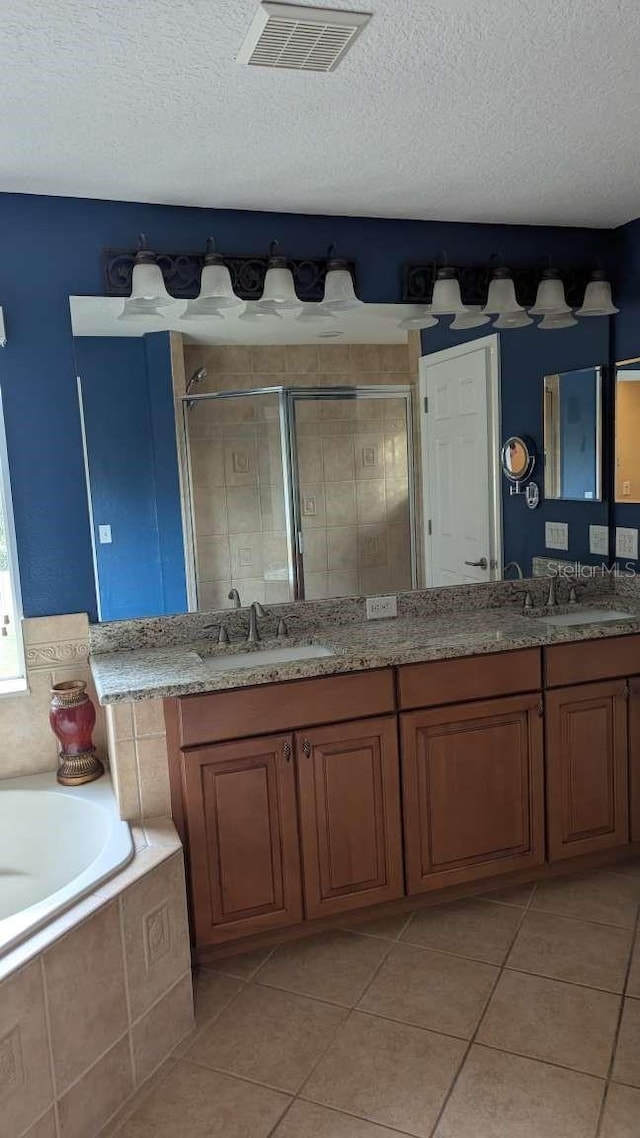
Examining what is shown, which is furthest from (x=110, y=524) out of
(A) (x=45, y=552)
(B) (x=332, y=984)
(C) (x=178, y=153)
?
(B) (x=332, y=984)

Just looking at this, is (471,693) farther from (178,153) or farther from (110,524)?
(178,153)

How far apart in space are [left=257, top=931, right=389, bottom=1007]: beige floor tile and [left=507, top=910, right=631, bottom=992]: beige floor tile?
0.42m

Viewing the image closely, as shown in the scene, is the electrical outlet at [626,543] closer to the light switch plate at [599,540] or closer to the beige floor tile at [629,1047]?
the light switch plate at [599,540]

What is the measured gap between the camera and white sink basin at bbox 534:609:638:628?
2.95m

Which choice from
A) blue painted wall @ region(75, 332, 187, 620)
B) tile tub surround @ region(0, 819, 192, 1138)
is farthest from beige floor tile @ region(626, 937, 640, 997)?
blue painted wall @ region(75, 332, 187, 620)

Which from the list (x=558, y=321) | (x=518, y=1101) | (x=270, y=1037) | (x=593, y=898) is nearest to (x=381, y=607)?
(x=593, y=898)

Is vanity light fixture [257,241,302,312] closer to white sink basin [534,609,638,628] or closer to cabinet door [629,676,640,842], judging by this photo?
white sink basin [534,609,638,628]

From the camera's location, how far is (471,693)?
266 centimetres

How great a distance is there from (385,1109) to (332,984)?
48cm

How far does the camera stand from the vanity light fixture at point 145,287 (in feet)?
8.61

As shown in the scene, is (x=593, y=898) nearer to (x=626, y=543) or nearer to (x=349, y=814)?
(x=349, y=814)

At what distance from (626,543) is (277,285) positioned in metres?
1.66

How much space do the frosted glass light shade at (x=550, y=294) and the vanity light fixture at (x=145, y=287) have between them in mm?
1381

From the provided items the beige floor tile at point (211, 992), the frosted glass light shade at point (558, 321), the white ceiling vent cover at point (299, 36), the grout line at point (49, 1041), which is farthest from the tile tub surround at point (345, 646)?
the white ceiling vent cover at point (299, 36)
